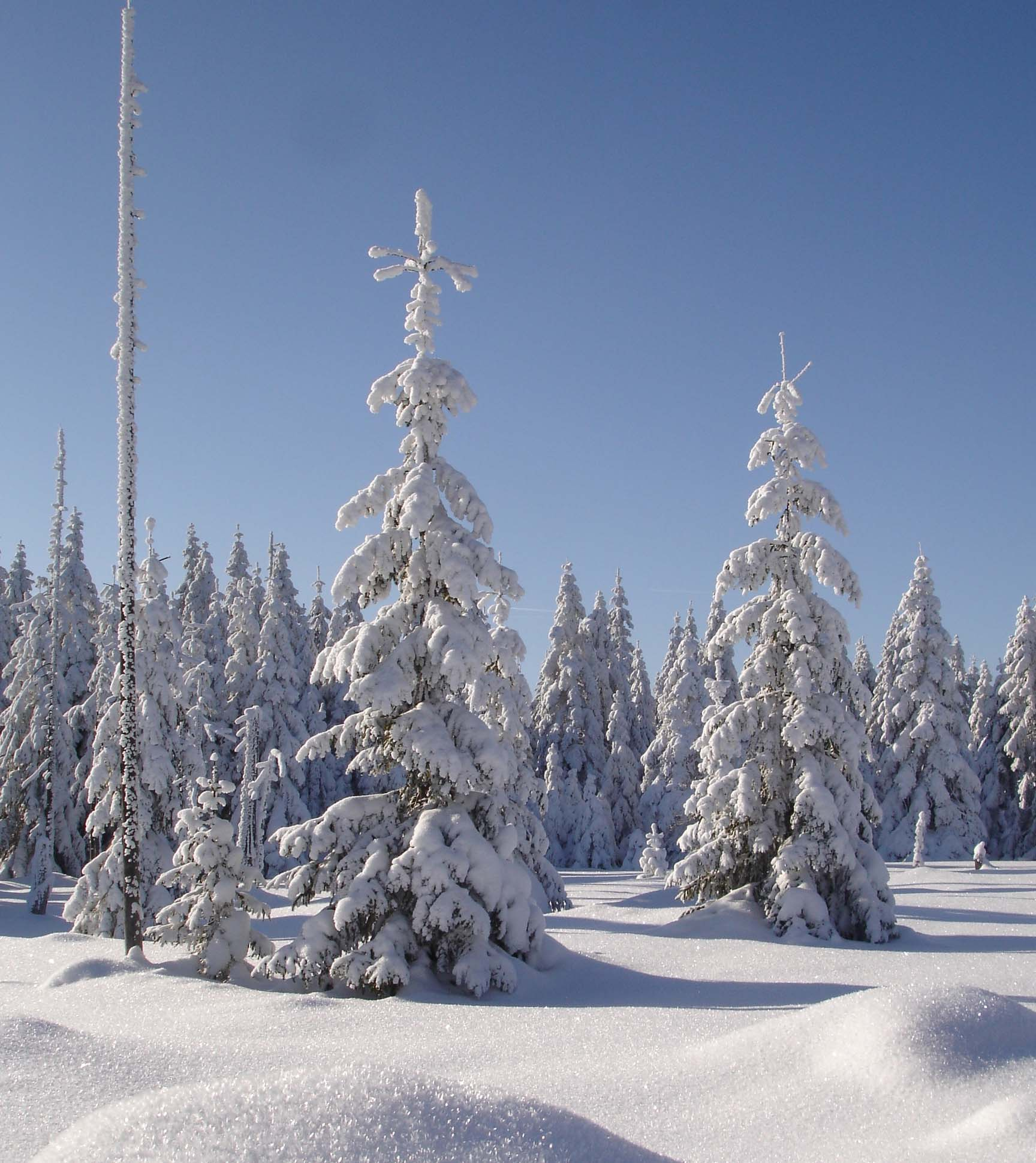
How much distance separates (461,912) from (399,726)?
8.77 ft

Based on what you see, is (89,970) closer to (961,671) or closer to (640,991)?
(640,991)

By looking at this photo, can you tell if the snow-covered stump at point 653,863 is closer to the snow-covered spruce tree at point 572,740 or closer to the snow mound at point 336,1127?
the snow-covered spruce tree at point 572,740

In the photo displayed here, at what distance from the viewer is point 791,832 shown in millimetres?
17375

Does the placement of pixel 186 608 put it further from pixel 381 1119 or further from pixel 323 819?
pixel 381 1119

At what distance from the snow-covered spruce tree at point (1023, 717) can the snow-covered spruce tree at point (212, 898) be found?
128 ft

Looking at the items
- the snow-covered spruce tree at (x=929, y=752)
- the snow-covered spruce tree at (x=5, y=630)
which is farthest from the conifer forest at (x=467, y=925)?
the snow-covered spruce tree at (x=5, y=630)

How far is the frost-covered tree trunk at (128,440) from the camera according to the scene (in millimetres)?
15203

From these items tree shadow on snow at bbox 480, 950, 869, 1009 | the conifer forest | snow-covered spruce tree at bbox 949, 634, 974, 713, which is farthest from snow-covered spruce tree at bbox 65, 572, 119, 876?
snow-covered spruce tree at bbox 949, 634, 974, 713

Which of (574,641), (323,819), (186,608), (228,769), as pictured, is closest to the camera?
(323,819)

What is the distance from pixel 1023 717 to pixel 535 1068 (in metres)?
42.2

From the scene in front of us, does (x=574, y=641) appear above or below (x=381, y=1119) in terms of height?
above

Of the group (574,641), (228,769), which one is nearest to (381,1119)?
(228,769)

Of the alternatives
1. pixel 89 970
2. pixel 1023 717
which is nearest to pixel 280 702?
pixel 89 970

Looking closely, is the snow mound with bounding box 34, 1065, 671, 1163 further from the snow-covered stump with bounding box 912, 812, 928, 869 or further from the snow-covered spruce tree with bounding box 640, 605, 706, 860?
the snow-covered spruce tree with bounding box 640, 605, 706, 860
